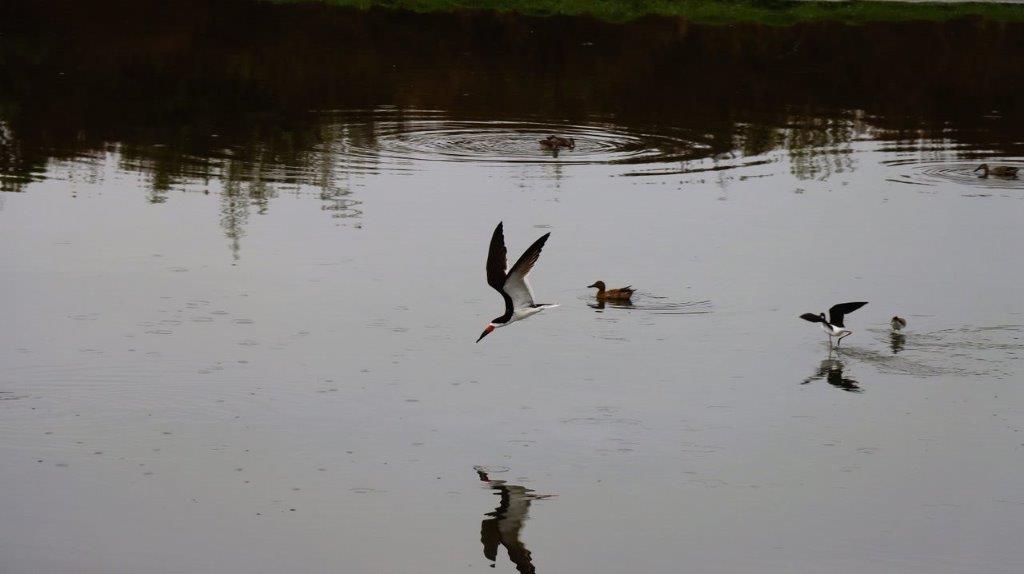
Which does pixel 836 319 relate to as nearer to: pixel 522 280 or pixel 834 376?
pixel 834 376

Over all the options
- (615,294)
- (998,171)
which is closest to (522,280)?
(615,294)

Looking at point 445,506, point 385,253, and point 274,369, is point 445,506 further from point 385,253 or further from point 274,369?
point 385,253

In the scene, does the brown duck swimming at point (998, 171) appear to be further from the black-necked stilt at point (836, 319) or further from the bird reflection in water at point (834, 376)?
the bird reflection in water at point (834, 376)

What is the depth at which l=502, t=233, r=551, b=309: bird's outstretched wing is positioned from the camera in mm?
13766

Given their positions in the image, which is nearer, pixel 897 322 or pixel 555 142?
pixel 897 322

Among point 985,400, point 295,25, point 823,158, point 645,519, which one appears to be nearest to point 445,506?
point 645,519

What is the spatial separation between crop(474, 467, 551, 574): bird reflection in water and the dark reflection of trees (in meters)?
10.2

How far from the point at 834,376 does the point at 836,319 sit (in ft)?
3.01

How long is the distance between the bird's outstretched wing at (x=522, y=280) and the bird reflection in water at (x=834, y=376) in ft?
8.71

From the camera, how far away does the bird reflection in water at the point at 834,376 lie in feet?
48.4

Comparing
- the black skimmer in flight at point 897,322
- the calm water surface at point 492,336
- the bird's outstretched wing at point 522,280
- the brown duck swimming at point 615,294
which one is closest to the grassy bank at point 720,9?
the calm water surface at point 492,336

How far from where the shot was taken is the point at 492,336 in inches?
640

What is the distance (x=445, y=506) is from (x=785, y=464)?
283 centimetres

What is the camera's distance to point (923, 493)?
12344mm
